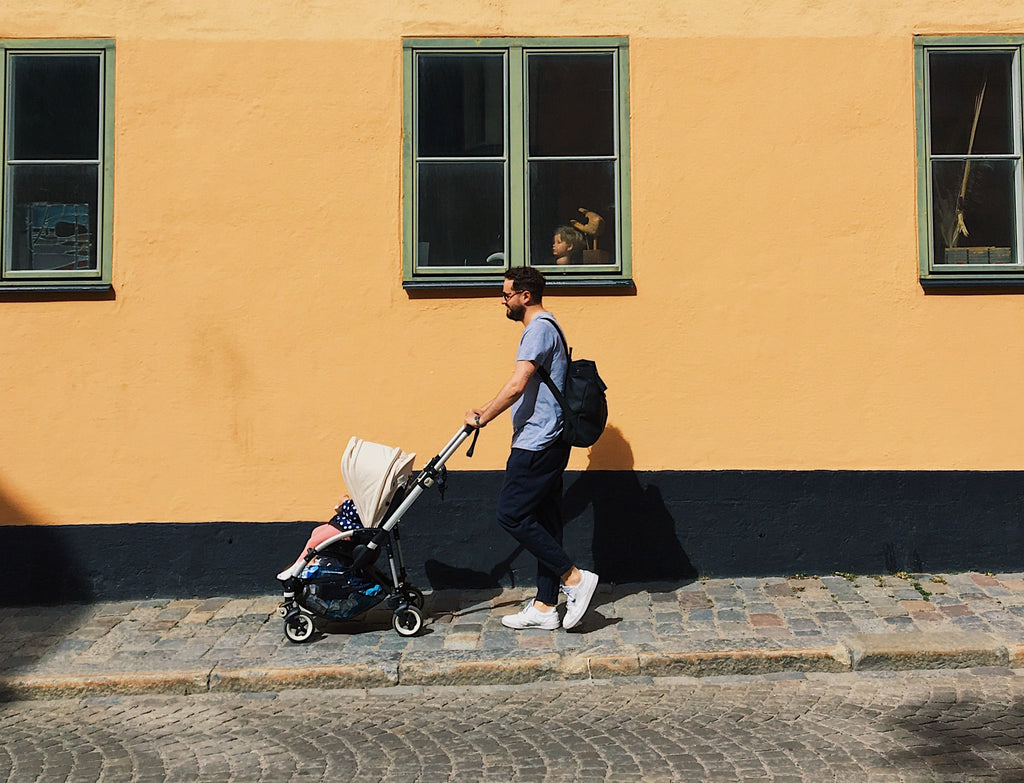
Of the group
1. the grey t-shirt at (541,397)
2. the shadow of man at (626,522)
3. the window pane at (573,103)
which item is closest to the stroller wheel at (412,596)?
the grey t-shirt at (541,397)

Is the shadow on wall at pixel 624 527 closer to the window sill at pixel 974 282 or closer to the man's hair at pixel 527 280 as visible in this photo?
the man's hair at pixel 527 280

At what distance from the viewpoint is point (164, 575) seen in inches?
289

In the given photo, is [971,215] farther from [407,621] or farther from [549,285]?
[407,621]

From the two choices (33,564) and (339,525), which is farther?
(33,564)

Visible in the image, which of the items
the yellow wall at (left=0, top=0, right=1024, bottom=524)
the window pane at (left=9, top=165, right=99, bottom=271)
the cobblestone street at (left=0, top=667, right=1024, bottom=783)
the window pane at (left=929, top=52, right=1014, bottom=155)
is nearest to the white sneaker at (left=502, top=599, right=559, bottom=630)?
the cobblestone street at (left=0, top=667, right=1024, bottom=783)

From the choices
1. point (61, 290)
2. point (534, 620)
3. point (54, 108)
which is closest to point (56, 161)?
point (54, 108)

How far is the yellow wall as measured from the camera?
7.38 m

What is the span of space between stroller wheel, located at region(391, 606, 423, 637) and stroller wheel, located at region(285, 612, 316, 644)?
1.58ft

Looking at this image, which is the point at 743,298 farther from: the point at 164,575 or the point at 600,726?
the point at 164,575

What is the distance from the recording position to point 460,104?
297 inches

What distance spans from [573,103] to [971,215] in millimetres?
2800

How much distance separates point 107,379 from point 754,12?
4896 millimetres

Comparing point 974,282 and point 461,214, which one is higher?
point 461,214

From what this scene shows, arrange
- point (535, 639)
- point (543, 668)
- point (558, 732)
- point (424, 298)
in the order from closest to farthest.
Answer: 1. point (558, 732)
2. point (543, 668)
3. point (535, 639)
4. point (424, 298)
